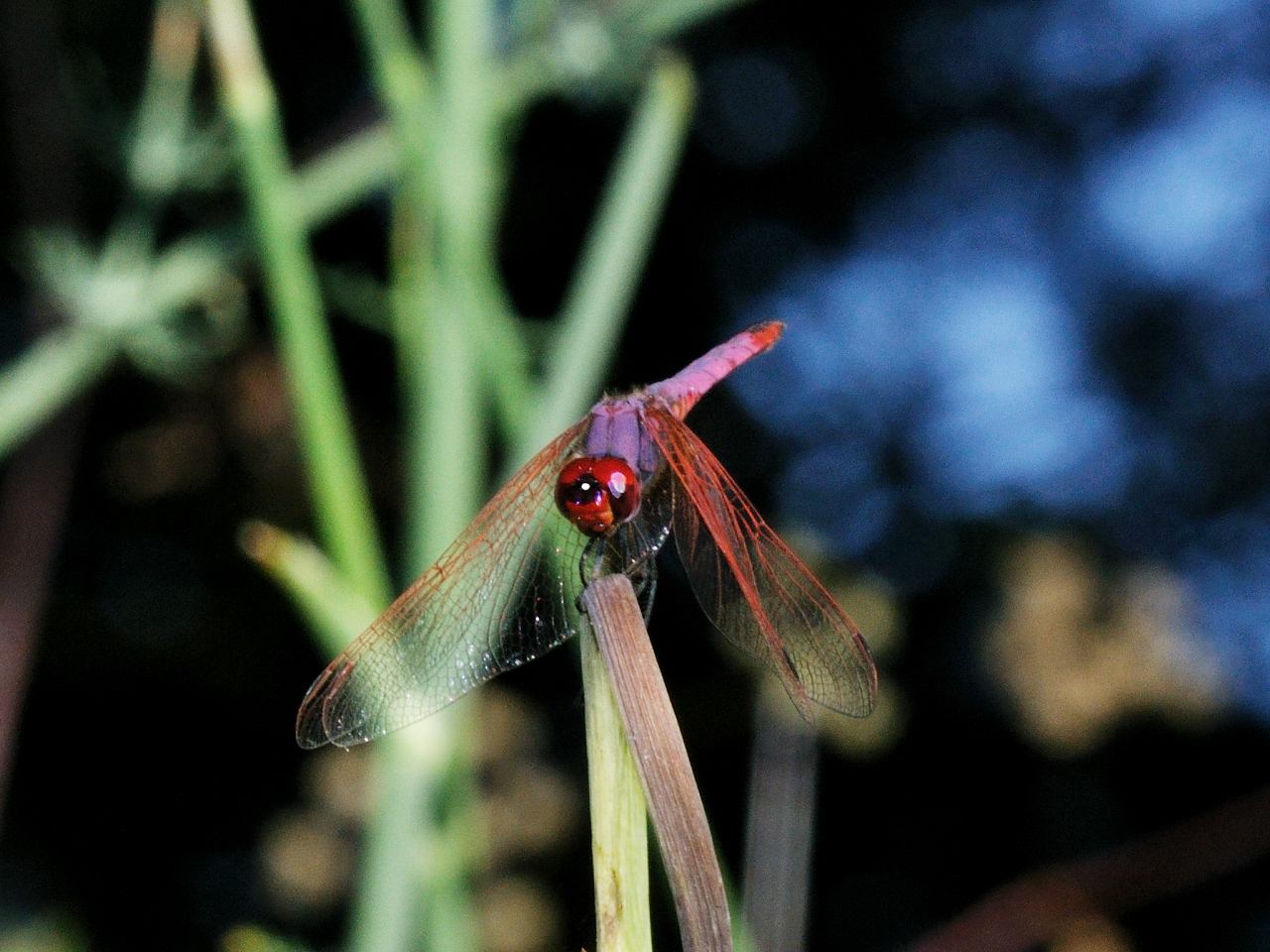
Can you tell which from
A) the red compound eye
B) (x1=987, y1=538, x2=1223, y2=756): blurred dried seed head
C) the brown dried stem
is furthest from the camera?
(x1=987, y1=538, x2=1223, y2=756): blurred dried seed head

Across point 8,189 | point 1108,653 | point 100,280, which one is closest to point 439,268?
point 100,280

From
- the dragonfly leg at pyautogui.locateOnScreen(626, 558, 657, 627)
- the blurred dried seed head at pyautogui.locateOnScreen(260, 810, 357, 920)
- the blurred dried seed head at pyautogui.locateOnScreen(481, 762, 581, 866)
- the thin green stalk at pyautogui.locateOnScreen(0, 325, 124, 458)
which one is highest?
the thin green stalk at pyautogui.locateOnScreen(0, 325, 124, 458)

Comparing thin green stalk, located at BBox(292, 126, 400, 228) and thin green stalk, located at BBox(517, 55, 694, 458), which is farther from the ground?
thin green stalk, located at BBox(292, 126, 400, 228)

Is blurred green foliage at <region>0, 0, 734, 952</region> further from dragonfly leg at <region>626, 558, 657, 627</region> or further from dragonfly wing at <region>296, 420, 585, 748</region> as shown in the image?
dragonfly leg at <region>626, 558, 657, 627</region>

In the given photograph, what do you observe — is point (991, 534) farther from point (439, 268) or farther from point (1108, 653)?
point (439, 268)

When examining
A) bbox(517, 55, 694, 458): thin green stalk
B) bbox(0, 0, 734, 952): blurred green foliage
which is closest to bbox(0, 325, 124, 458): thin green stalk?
bbox(0, 0, 734, 952): blurred green foliage

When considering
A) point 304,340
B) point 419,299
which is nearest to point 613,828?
point 304,340

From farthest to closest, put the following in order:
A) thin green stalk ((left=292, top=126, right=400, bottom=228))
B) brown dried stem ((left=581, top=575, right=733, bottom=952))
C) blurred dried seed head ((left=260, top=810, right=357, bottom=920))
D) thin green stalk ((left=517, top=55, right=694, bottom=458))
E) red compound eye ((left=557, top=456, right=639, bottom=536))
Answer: blurred dried seed head ((left=260, top=810, right=357, bottom=920)) → thin green stalk ((left=292, top=126, right=400, bottom=228)) → thin green stalk ((left=517, top=55, right=694, bottom=458)) → red compound eye ((left=557, top=456, right=639, bottom=536)) → brown dried stem ((left=581, top=575, right=733, bottom=952))

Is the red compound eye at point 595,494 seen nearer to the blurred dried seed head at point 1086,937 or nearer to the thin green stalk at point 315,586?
the thin green stalk at point 315,586
